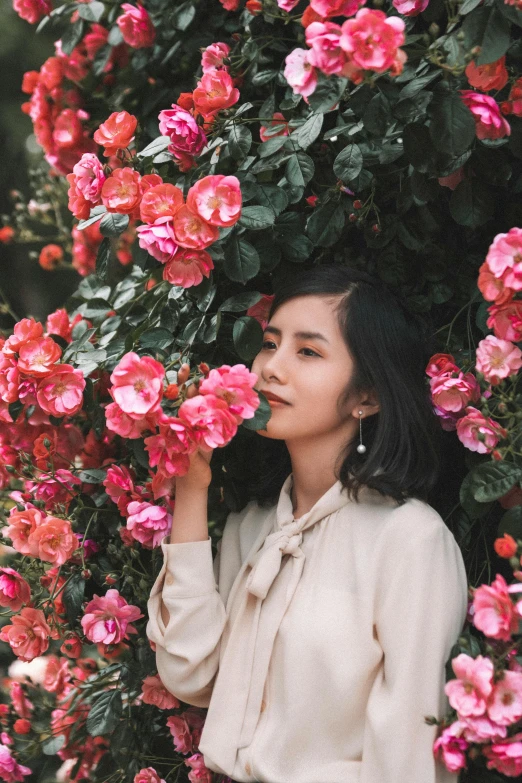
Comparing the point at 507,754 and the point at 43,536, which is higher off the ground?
the point at 43,536

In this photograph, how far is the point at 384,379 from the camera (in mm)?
1575

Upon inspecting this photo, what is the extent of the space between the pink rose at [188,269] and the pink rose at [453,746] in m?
0.82

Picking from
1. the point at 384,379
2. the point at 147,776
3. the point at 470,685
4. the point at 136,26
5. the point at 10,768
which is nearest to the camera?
the point at 470,685

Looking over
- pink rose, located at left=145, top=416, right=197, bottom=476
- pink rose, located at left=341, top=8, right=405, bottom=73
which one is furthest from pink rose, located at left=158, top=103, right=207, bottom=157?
pink rose, located at left=145, top=416, right=197, bottom=476

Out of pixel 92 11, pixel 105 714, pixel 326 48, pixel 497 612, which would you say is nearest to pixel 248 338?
pixel 326 48

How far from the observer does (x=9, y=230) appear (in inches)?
94.4

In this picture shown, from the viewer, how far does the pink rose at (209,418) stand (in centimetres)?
128

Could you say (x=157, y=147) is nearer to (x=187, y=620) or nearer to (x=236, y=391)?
(x=236, y=391)

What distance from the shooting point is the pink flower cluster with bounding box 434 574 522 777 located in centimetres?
122

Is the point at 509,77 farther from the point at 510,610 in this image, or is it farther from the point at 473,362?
the point at 510,610

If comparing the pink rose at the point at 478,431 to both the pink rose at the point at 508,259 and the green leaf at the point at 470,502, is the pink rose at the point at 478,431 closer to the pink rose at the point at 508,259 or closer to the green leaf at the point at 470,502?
the green leaf at the point at 470,502

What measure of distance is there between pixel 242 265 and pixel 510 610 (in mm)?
712

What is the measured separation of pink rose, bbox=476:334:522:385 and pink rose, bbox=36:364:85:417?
2.31ft

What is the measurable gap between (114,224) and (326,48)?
1.84 feet
